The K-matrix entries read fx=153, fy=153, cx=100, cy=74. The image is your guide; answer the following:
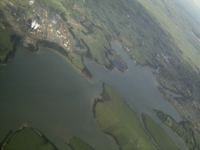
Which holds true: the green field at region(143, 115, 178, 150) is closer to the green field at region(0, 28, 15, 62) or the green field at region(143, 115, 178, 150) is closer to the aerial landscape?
the aerial landscape

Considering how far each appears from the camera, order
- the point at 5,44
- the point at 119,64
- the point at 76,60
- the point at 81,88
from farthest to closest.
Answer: the point at 119,64 < the point at 76,60 < the point at 81,88 < the point at 5,44

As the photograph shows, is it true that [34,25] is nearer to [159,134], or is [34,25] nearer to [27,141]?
[27,141]

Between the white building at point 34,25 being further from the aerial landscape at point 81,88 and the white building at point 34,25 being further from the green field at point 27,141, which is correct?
the green field at point 27,141

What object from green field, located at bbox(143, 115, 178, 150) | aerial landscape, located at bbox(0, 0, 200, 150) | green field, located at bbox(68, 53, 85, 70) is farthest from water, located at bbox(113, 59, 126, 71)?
green field, located at bbox(143, 115, 178, 150)

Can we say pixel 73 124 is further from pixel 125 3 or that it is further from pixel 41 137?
pixel 125 3

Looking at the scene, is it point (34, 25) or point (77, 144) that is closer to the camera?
point (77, 144)

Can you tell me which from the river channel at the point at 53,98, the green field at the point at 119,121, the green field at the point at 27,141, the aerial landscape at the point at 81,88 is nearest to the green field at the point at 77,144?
the aerial landscape at the point at 81,88

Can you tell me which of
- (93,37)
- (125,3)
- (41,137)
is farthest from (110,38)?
(125,3)

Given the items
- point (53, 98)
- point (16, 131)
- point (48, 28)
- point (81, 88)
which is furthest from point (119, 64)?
point (16, 131)
